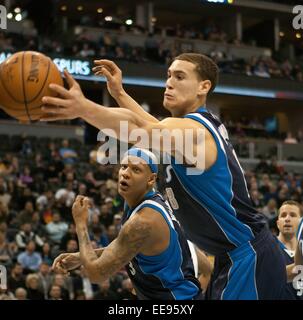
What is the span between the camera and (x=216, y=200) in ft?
12.0

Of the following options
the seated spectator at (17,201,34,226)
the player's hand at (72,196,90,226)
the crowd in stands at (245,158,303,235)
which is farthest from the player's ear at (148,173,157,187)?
the crowd in stands at (245,158,303,235)

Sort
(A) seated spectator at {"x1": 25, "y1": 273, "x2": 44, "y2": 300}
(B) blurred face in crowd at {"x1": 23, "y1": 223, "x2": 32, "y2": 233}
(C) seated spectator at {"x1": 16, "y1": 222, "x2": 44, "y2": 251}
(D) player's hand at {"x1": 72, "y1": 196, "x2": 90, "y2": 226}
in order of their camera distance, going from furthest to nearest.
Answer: (B) blurred face in crowd at {"x1": 23, "y1": 223, "x2": 32, "y2": 233} < (C) seated spectator at {"x1": 16, "y1": 222, "x2": 44, "y2": 251} < (A) seated spectator at {"x1": 25, "y1": 273, "x2": 44, "y2": 300} < (D) player's hand at {"x1": 72, "y1": 196, "x2": 90, "y2": 226}

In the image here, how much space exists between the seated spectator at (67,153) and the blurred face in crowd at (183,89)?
11999mm

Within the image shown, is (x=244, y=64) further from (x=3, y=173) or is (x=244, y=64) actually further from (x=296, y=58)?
(x=3, y=173)

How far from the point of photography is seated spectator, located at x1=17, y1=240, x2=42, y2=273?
34.7 ft

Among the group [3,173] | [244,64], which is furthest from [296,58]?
[3,173]

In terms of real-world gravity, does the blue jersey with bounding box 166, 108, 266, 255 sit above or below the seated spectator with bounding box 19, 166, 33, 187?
above

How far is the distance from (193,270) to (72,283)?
241 inches

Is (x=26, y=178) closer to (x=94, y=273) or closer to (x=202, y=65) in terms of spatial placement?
(x=94, y=273)

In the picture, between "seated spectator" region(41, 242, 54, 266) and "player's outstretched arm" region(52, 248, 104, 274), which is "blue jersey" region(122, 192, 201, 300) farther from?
"seated spectator" region(41, 242, 54, 266)

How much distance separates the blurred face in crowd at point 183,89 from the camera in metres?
3.77

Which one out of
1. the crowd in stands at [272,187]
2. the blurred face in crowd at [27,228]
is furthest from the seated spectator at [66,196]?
the crowd in stands at [272,187]

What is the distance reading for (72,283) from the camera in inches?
396

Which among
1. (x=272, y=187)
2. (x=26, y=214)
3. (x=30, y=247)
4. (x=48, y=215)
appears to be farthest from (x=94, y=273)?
(x=272, y=187)
